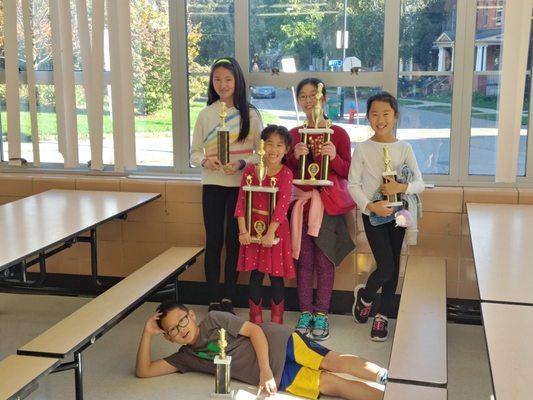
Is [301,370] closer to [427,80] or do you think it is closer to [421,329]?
[421,329]

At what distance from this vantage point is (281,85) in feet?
12.9

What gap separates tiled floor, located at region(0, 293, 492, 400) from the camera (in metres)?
2.88

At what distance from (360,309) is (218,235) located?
89cm

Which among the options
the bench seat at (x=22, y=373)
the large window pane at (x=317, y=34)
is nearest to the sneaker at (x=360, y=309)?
the large window pane at (x=317, y=34)

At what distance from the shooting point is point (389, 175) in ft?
10.5

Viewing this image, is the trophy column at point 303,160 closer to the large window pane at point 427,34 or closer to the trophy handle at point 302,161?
the trophy handle at point 302,161

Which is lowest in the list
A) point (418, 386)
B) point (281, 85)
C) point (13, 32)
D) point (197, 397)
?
point (197, 397)

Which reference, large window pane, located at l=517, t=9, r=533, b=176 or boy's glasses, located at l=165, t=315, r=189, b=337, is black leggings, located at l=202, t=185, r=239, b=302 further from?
large window pane, located at l=517, t=9, r=533, b=176

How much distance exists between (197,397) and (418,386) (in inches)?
41.7

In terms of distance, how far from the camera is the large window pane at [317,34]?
12.3 feet

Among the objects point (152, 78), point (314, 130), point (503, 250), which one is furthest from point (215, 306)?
point (503, 250)

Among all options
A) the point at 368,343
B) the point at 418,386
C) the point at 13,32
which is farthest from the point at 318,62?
the point at 418,386

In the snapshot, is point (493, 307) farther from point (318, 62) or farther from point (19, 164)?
point (19, 164)

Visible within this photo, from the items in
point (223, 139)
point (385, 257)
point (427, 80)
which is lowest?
point (385, 257)
